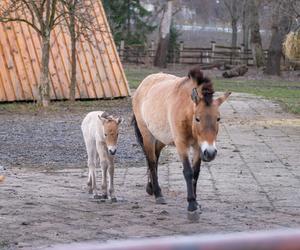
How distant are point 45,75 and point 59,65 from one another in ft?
7.29

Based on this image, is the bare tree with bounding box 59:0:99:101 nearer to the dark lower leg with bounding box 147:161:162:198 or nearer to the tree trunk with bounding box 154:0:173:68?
the dark lower leg with bounding box 147:161:162:198

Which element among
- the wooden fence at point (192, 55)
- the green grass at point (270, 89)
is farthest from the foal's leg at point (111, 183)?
the wooden fence at point (192, 55)

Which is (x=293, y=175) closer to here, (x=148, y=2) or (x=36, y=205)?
(x=36, y=205)

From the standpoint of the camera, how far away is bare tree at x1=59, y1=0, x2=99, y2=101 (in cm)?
1952

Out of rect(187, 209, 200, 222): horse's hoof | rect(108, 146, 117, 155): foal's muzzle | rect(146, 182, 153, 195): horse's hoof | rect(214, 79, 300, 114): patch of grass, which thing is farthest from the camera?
rect(214, 79, 300, 114): patch of grass

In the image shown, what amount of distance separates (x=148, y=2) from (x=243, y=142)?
178 feet

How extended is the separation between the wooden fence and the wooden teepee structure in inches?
1035

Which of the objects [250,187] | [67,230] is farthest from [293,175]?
[67,230]

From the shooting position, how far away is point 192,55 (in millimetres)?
51188

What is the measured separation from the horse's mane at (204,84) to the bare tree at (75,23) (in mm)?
12229

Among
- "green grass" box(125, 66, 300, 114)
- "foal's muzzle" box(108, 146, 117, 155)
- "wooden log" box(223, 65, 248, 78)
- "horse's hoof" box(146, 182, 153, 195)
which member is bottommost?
"wooden log" box(223, 65, 248, 78)

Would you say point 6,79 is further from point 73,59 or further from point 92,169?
point 92,169

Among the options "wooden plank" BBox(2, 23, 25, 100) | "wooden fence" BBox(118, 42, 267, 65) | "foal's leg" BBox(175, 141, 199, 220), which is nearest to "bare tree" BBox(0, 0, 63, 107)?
"wooden plank" BBox(2, 23, 25, 100)

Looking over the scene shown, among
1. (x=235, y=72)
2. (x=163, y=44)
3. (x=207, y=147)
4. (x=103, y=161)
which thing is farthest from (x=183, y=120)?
(x=163, y=44)
